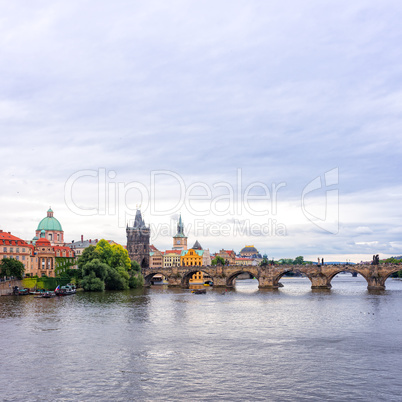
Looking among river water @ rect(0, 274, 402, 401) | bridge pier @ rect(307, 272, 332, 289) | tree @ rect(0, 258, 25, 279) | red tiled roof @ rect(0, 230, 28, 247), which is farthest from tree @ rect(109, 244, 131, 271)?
bridge pier @ rect(307, 272, 332, 289)

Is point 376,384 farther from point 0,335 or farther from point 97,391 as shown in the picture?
point 0,335

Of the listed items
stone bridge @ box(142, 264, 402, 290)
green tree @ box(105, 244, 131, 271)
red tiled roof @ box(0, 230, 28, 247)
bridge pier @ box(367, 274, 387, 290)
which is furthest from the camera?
bridge pier @ box(367, 274, 387, 290)

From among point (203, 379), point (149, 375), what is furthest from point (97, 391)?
point (203, 379)

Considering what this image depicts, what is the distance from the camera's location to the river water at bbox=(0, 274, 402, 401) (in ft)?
115

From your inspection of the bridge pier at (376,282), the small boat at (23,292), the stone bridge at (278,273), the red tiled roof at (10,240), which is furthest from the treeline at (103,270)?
the bridge pier at (376,282)

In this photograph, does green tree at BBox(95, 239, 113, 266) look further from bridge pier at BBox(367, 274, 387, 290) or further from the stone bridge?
bridge pier at BBox(367, 274, 387, 290)

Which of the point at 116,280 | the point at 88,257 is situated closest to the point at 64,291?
the point at 116,280

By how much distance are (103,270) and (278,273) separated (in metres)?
56.0

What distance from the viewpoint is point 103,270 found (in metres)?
118

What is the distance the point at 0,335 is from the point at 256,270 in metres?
104

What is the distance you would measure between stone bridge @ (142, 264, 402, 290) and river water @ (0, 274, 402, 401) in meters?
57.0

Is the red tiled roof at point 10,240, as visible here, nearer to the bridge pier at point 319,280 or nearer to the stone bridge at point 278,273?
the stone bridge at point 278,273

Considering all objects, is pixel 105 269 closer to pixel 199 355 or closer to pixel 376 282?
pixel 376 282

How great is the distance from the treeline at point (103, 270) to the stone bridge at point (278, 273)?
29.7 m
